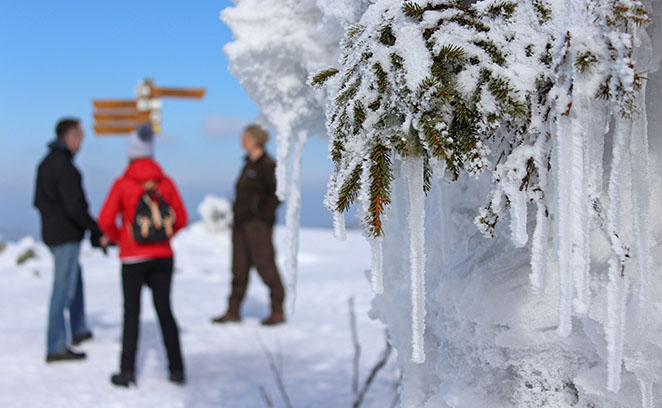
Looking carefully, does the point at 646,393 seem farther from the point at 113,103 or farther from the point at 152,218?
the point at 113,103

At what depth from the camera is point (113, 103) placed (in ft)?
53.6

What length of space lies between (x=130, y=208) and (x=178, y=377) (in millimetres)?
1370

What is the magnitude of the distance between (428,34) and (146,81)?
16666mm

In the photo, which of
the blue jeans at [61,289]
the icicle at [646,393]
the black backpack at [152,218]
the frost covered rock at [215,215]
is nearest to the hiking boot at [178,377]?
the black backpack at [152,218]

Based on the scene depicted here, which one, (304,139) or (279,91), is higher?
(279,91)

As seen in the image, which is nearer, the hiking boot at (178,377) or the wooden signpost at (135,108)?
the hiking boot at (178,377)

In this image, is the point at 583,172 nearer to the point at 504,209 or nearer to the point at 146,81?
the point at 504,209

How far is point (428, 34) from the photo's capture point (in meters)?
1.32

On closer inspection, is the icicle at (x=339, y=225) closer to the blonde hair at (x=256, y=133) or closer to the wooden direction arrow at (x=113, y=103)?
the blonde hair at (x=256, y=133)

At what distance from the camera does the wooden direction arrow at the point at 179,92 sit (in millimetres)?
16625

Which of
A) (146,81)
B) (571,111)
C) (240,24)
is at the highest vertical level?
(146,81)

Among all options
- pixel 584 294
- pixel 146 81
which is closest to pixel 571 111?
pixel 584 294

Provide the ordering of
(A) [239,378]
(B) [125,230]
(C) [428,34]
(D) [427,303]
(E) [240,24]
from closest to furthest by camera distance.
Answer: (C) [428,34] → (D) [427,303] → (E) [240,24] → (B) [125,230] → (A) [239,378]

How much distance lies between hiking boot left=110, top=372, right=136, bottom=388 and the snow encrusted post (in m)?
3.48
